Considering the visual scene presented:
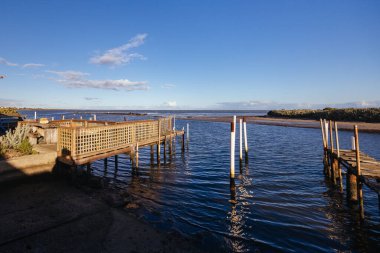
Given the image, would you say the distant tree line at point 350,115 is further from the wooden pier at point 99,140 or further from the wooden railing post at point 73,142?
the wooden railing post at point 73,142

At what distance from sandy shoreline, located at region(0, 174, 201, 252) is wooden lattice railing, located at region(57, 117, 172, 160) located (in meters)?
2.29

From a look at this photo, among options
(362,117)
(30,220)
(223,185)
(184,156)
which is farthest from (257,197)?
(362,117)

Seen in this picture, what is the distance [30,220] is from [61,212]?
2.96 feet

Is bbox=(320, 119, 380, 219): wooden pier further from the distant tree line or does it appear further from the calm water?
the distant tree line

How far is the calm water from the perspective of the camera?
750cm

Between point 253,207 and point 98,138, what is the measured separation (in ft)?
27.7

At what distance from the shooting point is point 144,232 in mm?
6930

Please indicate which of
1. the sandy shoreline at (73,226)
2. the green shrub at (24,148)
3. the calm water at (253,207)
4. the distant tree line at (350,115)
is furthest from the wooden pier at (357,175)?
the distant tree line at (350,115)

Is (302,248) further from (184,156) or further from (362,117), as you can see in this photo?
(362,117)

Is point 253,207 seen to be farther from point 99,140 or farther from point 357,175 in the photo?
point 99,140

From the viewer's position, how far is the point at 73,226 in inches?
278

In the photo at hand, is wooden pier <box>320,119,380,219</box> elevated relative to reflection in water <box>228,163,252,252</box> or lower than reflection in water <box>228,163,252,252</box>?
elevated

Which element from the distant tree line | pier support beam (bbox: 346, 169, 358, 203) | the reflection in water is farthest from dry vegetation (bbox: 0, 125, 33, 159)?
the distant tree line

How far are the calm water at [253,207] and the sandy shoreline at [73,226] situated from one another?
109 cm
